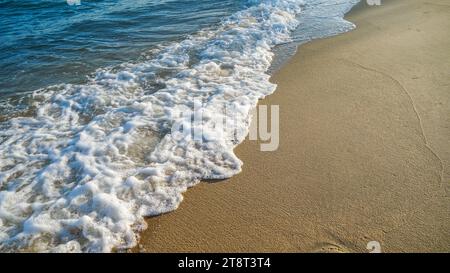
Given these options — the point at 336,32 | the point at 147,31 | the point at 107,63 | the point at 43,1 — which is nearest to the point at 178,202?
the point at 107,63

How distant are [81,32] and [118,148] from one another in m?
5.72

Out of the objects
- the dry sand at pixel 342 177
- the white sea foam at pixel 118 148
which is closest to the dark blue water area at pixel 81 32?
the white sea foam at pixel 118 148

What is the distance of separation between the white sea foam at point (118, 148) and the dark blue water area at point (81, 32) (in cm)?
68

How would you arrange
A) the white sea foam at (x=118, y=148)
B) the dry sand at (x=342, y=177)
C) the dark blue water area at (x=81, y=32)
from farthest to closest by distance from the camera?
1. the dark blue water area at (x=81, y=32)
2. the white sea foam at (x=118, y=148)
3. the dry sand at (x=342, y=177)

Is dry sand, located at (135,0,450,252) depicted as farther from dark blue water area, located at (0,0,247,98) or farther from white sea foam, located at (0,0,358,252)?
dark blue water area, located at (0,0,247,98)

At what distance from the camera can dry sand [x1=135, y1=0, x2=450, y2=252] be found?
111 inches

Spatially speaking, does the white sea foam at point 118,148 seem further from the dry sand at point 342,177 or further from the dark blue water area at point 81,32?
the dark blue water area at point 81,32

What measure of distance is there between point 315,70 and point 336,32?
2135 mm

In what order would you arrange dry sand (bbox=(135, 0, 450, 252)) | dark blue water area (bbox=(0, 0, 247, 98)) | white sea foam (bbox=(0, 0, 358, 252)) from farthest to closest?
dark blue water area (bbox=(0, 0, 247, 98)) < white sea foam (bbox=(0, 0, 358, 252)) < dry sand (bbox=(135, 0, 450, 252))

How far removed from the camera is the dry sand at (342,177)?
2812mm

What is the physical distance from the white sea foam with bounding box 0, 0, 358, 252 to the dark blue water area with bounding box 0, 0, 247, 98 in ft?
2.22

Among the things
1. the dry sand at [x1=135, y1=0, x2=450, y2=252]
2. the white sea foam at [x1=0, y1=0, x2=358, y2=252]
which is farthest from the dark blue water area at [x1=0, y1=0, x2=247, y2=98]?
the dry sand at [x1=135, y1=0, x2=450, y2=252]

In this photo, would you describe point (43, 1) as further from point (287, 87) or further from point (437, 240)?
point (437, 240)

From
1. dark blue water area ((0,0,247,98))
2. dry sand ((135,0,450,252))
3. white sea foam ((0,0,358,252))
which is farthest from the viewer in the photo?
dark blue water area ((0,0,247,98))
